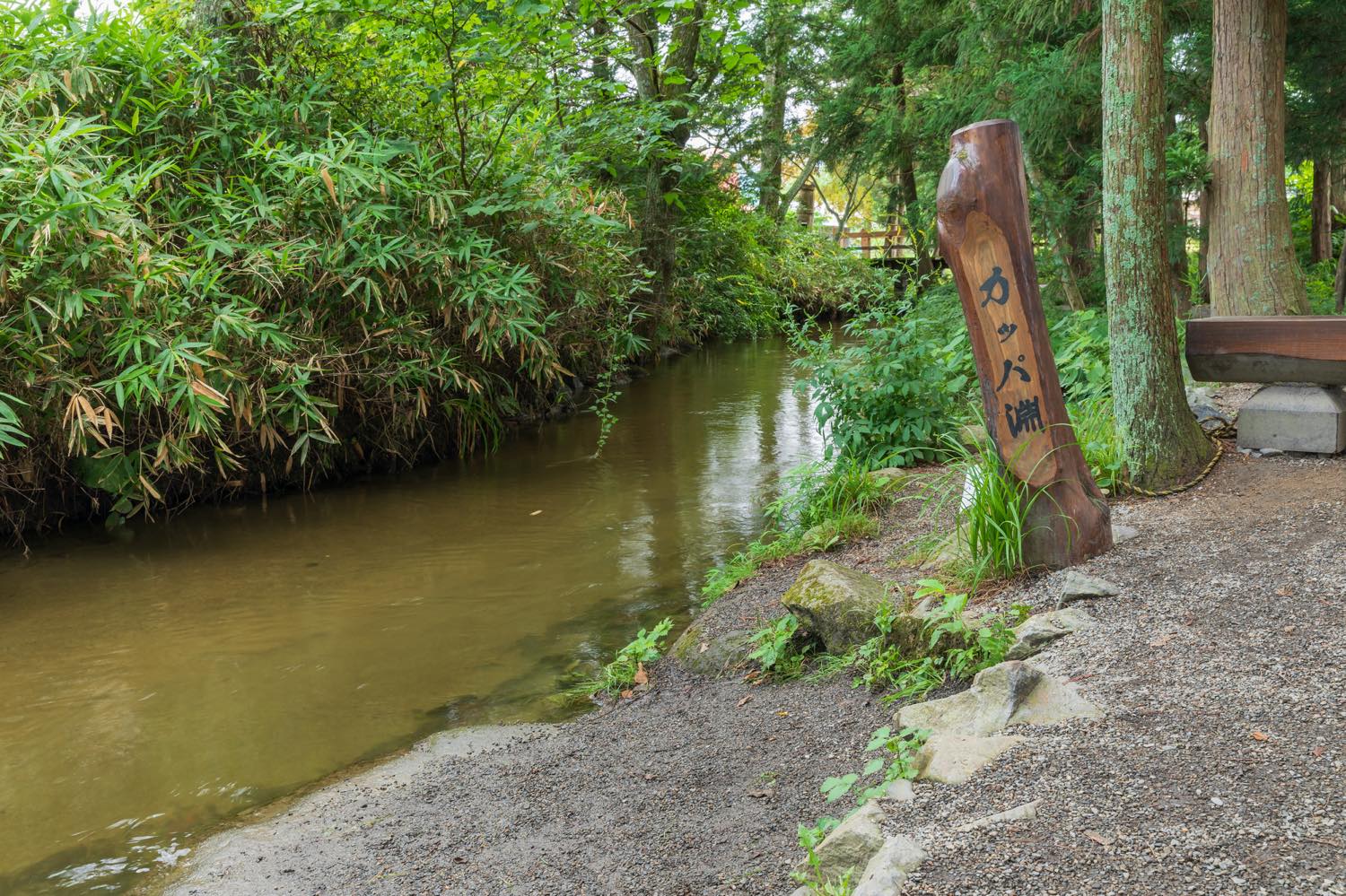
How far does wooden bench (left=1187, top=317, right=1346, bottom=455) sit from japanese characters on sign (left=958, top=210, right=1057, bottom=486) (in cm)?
191

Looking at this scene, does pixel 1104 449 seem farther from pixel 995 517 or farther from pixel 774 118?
pixel 774 118

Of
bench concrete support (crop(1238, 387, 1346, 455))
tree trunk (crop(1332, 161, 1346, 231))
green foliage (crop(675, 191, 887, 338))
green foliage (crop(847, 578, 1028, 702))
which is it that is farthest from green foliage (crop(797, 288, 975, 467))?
tree trunk (crop(1332, 161, 1346, 231))

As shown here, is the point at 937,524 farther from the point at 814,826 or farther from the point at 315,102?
the point at 315,102

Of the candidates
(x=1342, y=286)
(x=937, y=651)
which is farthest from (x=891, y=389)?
(x=1342, y=286)

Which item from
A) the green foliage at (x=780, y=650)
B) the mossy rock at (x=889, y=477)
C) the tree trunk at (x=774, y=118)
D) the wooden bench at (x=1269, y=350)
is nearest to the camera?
the green foliage at (x=780, y=650)

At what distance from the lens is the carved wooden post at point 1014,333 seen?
3.53 meters

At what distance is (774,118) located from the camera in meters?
19.5

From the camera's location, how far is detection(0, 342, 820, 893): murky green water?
342 centimetres

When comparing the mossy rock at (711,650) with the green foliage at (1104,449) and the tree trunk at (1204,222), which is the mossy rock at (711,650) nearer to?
the green foliage at (1104,449)

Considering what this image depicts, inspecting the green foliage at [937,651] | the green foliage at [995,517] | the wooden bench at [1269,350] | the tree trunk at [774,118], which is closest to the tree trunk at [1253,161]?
the wooden bench at [1269,350]

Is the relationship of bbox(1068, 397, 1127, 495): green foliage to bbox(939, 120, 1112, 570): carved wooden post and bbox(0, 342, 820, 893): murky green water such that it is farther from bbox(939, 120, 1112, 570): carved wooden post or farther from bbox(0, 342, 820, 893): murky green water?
Answer: bbox(0, 342, 820, 893): murky green water

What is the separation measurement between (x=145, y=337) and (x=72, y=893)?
132 inches

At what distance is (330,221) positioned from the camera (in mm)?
6590

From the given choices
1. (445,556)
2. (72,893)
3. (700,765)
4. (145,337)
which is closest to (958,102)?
(445,556)
